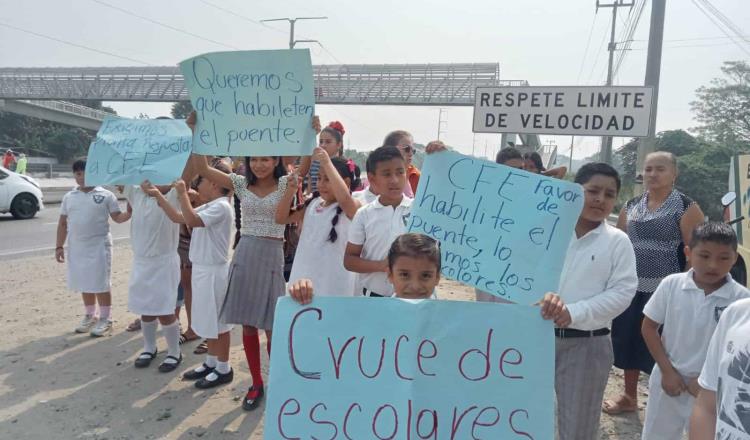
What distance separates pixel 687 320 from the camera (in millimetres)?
2271

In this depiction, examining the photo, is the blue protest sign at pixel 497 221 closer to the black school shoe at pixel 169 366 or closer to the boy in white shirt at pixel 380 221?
the boy in white shirt at pixel 380 221

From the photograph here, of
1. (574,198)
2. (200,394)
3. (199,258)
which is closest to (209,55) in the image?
(199,258)

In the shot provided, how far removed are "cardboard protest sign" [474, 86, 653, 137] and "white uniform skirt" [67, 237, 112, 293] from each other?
12.4 feet

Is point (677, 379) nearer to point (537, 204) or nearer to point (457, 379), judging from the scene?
point (537, 204)

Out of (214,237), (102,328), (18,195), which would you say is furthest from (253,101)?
(18,195)

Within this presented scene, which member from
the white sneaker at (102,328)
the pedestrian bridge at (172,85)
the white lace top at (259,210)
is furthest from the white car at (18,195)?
the pedestrian bridge at (172,85)

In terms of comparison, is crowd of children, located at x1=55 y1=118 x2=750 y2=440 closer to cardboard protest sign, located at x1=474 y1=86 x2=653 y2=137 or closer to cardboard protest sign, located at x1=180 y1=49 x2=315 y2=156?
cardboard protest sign, located at x1=180 y1=49 x2=315 y2=156

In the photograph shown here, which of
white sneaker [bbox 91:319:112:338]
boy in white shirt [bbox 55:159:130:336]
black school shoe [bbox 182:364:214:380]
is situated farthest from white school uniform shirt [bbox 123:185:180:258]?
white sneaker [bbox 91:319:112:338]

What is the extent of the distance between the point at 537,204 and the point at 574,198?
14cm

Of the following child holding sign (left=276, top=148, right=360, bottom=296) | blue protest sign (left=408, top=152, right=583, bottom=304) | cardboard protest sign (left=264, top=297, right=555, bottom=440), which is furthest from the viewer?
child holding sign (left=276, top=148, right=360, bottom=296)

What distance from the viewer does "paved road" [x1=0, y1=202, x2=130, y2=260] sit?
345 inches

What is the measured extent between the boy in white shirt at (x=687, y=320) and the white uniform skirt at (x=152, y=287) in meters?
3.36

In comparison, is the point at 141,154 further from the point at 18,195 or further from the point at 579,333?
the point at 18,195

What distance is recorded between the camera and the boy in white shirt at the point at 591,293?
2.09 metres
